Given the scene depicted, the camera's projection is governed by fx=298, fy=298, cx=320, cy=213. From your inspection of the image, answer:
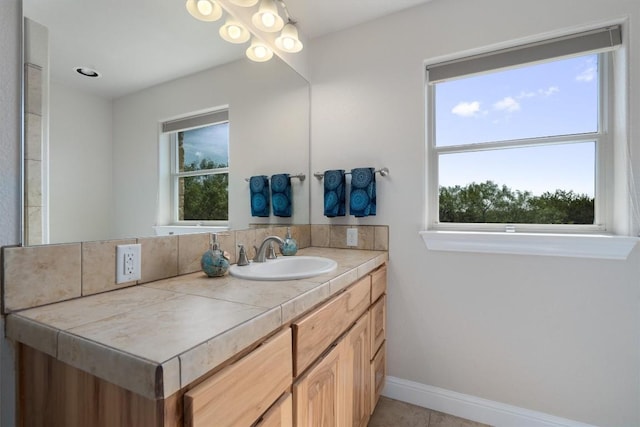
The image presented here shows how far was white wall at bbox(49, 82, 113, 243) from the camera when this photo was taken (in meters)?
0.87

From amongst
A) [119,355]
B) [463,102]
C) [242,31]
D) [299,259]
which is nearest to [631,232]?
[463,102]

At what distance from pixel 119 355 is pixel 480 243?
1.61 metres

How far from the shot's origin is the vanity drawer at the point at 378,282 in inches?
60.5

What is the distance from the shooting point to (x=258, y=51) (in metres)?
1.63

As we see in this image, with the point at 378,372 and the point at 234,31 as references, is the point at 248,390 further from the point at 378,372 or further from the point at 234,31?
the point at 234,31

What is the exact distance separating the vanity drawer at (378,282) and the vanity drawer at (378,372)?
0.31 meters

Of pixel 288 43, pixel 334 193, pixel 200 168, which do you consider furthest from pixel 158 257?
pixel 288 43

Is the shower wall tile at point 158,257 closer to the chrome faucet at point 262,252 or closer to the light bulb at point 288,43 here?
the chrome faucet at point 262,252

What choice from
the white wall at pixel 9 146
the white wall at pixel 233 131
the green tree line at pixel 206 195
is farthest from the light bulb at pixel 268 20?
the white wall at pixel 9 146

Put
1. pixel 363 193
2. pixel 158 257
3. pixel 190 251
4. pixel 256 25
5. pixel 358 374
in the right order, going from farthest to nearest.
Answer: pixel 363 193
pixel 256 25
pixel 358 374
pixel 190 251
pixel 158 257

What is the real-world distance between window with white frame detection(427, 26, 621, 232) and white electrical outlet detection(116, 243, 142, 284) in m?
1.53

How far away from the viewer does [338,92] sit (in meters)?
1.99

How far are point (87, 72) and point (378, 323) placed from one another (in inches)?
64.1

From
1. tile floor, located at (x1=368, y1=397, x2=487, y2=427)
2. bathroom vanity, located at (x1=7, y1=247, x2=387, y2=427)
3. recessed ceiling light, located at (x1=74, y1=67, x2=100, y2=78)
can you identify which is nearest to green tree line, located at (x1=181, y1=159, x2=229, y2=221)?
bathroom vanity, located at (x1=7, y1=247, x2=387, y2=427)
